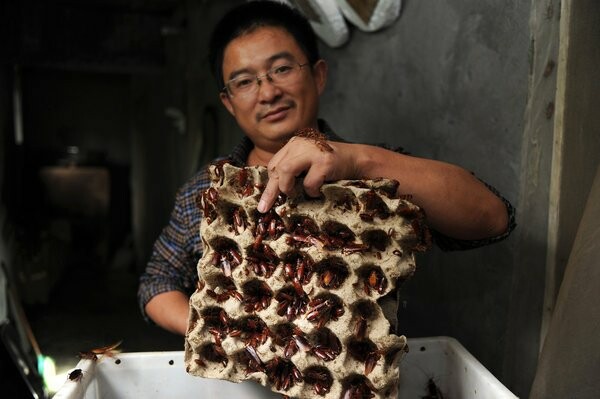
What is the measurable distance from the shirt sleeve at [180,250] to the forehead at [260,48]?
51 centimetres

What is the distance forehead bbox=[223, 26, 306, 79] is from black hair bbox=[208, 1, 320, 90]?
Answer: 23mm

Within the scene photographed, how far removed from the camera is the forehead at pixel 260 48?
1741mm

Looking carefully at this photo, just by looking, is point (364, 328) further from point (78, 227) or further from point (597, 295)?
point (78, 227)

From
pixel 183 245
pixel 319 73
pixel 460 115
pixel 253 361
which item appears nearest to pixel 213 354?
pixel 253 361

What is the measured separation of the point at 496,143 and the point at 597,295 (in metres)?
0.73

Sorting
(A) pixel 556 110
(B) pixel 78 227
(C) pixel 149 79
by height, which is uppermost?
(A) pixel 556 110

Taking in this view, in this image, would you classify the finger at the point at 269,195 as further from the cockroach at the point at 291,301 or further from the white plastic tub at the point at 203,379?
the white plastic tub at the point at 203,379

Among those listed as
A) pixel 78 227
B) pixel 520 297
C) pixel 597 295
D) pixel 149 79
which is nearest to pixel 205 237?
pixel 597 295

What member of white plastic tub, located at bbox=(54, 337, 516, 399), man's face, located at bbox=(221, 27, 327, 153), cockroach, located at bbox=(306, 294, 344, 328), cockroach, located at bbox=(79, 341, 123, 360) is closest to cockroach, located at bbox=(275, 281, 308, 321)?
cockroach, located at bbox=(306, 294, 344, 328)

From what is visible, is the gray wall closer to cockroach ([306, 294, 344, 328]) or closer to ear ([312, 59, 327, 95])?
ear ([312, 59, 327, 95])

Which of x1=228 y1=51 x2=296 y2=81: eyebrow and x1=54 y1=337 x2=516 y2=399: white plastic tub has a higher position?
x1=228 y1=51 x2=296 y2=81: eyebrow

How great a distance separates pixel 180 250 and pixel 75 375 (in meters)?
0.75

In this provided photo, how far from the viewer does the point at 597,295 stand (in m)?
1.19

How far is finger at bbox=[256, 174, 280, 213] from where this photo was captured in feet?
3.95
